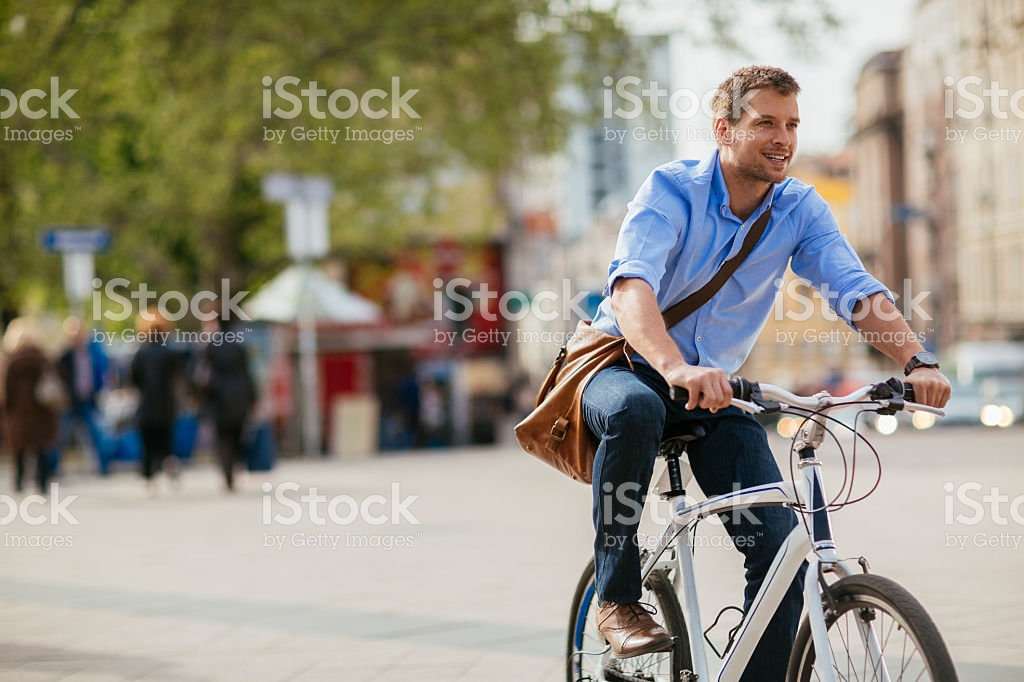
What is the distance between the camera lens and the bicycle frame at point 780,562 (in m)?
3.02

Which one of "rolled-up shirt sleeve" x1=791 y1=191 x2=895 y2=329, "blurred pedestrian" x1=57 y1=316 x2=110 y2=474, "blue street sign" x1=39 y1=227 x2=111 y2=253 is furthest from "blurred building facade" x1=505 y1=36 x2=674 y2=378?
"blue street sign" x1=39 y1=227 x2=111 y2=253

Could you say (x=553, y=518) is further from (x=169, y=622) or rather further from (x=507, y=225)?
(x=507, y=225)

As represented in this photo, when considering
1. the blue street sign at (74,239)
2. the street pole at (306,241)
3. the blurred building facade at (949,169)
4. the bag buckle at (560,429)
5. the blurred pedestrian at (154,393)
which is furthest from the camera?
the blurred building facade at (949,169)

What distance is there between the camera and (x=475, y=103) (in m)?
19.6

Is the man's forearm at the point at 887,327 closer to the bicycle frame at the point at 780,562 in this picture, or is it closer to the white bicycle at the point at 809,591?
the white bicycle at the point at 809,591

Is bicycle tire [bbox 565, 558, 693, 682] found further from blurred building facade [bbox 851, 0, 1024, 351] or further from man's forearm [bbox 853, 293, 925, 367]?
blurred building facade [bbox 851, 0, 1024, 351]

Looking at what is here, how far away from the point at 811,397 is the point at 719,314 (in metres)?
0.57

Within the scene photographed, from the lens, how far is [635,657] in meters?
3.62

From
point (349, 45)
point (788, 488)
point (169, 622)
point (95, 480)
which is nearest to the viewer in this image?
point (788, 488)

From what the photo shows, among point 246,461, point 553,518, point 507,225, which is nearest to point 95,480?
point 246,461

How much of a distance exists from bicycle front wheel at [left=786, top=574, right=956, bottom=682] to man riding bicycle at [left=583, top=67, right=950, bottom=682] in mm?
294

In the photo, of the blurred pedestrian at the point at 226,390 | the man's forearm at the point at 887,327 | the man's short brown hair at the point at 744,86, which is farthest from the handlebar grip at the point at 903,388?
the blurred pedestrian at the point at 226,390

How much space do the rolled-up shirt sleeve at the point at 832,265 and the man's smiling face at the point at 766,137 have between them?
23 cm

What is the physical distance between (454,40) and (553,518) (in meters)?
9.31
